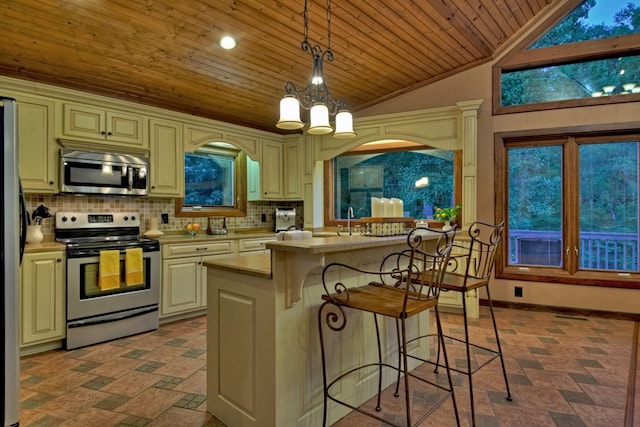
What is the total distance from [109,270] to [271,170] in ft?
8.29

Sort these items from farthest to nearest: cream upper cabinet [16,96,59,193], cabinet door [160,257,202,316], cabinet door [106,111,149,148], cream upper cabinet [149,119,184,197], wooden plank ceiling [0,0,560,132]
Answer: cream upper cabinet [149,119,184,197]
cabinet door [160,257,202,316]
cabinet door [106,111,149,148]
cream upper cabinet [16,96,59,193]
wooden plank ceiling [0,0,560,132]

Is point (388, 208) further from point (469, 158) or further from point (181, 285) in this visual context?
point (181, 285)

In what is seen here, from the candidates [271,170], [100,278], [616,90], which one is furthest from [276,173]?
[616,90]

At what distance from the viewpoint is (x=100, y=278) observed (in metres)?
3.29

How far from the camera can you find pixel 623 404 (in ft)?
7.52

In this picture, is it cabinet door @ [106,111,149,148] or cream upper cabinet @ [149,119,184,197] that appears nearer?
cabinet door @ [106,111,149,148]

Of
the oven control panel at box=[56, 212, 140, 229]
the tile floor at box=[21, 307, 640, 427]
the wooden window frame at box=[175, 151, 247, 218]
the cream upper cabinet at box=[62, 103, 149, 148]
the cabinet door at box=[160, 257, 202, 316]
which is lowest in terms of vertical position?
the tile floor at box=[21, 307, 640, 427]

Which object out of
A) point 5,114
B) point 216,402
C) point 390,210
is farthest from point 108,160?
point 390,210

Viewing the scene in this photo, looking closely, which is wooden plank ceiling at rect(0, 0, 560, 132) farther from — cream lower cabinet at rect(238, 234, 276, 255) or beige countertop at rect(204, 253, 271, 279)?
beige countertop at rect(204, 253, 271, 279)

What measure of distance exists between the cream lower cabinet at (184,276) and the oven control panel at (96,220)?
1.79 feet

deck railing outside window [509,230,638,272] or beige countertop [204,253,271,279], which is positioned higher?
beige countertop [204,253,271,279]

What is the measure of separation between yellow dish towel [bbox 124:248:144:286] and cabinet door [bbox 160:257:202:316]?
0.29 meters

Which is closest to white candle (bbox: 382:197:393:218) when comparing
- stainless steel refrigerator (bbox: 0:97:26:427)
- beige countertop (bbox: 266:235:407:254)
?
beige countertop (bbox: 266:235:407:254)

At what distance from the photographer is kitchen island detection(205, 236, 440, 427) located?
1.78 meters
